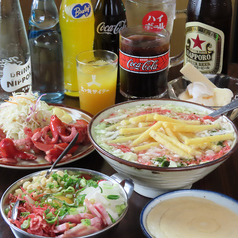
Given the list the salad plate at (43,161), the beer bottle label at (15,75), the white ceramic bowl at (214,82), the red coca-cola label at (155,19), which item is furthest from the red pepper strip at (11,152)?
the red coca-cola label at (155,19)

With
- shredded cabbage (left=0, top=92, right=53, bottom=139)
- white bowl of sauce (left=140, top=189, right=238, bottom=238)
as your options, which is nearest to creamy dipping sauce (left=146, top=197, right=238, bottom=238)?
white bowl of sauce (left=140, top=189, right=238, bottom=238)

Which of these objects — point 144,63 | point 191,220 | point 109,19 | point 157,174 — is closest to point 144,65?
point 144,63

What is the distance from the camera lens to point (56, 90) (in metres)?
1.68

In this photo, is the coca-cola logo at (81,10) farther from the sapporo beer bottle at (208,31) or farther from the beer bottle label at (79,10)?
the sapporo beer bottle at (208,31)

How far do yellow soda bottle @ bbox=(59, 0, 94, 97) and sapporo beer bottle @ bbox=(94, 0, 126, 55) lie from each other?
39 millimetres

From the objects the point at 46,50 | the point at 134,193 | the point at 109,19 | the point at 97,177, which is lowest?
the point at 134,193

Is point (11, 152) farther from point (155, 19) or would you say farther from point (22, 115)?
point (155, 19)

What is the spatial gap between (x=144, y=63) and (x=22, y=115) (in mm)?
504

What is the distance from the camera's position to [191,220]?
2.87ft

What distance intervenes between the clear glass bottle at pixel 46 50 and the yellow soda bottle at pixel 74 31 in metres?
0.03

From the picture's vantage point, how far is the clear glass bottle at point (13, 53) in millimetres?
1483

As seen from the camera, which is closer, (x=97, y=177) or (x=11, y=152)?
(x=97, y=177)

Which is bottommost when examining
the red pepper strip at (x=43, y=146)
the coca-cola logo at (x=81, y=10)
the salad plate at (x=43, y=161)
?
the salad plate at (x=43, y=161)

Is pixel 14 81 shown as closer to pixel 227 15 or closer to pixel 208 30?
pixel 208 30
